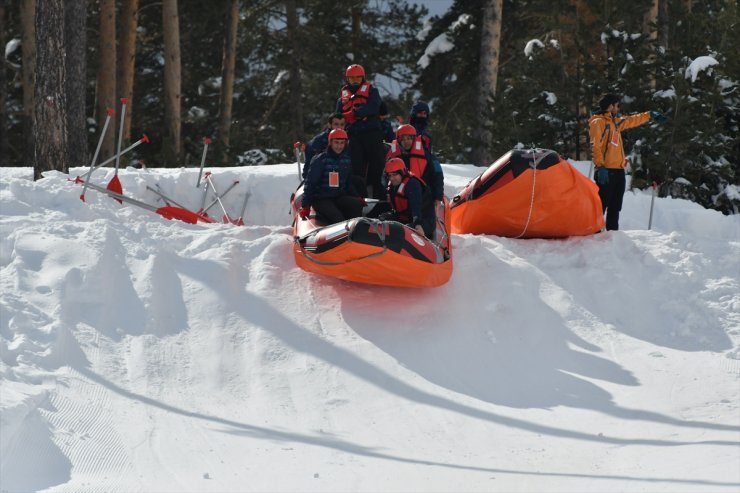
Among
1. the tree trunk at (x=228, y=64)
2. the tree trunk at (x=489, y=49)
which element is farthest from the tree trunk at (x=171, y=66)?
the tree trunk at (x=489, y=49)

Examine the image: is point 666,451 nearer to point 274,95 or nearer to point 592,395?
point 592,395

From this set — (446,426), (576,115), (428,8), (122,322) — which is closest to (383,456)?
(446,426)

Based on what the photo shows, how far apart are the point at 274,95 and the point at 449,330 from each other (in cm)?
1665

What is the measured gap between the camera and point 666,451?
5.43m

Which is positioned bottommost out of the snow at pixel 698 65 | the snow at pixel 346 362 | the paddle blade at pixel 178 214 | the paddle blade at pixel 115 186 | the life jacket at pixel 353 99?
the snow at pixel 346 362

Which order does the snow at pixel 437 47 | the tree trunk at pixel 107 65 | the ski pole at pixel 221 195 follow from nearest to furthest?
the ski pole at pixel 221 195, the tree trunk at pixel 107 65, the snow at pixel 437 47

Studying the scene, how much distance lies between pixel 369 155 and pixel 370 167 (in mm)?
117

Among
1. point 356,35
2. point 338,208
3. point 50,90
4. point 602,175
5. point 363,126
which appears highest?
point 356,35

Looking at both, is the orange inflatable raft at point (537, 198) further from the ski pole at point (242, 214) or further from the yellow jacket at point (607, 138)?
the ski pole at point (242, 214)

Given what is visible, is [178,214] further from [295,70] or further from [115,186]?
[295,70]

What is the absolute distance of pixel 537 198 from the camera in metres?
9.25

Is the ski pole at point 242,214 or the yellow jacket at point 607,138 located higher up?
the yellow jacket at point 607,138

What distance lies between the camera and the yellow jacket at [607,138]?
952cm

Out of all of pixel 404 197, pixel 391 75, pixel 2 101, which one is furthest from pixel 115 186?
pixel 391 75
